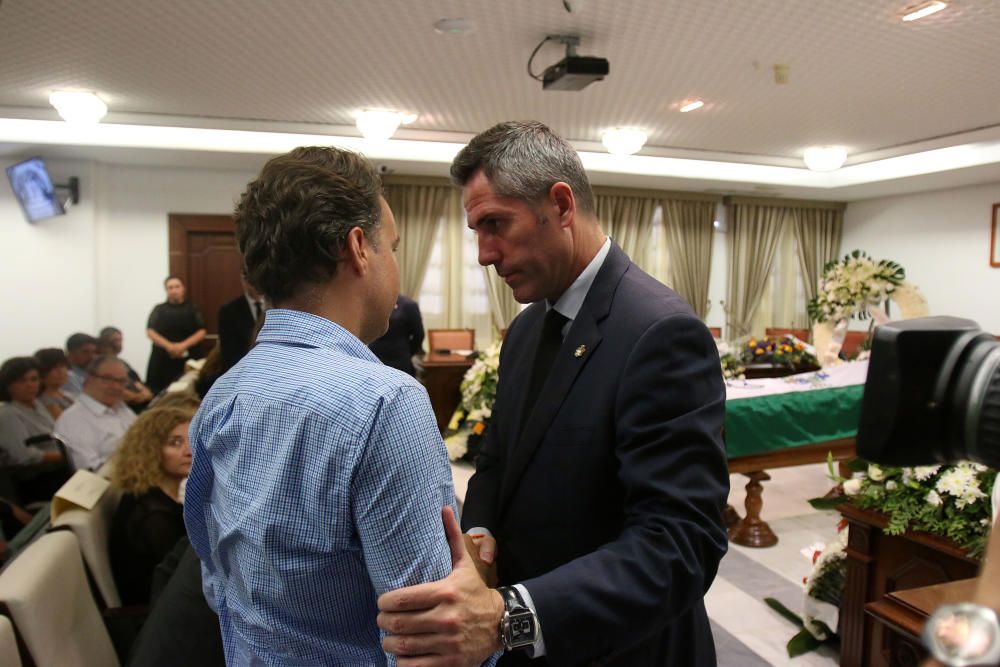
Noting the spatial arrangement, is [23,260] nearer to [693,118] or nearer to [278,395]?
[693,118]

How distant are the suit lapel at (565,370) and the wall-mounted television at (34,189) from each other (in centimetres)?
785

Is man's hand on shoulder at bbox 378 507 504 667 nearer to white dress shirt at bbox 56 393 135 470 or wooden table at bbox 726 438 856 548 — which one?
white dress shirt at bbox 56 393 135 470

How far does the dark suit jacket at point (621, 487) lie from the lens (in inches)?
39.5

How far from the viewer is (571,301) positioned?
134cm

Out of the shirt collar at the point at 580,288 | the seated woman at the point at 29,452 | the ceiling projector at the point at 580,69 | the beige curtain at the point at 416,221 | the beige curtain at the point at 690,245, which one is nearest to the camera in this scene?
the shirt collar at the point at 580,288

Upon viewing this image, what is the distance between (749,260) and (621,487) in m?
10.2

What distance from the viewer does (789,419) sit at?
407cm

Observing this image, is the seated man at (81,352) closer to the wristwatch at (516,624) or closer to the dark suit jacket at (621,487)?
the dark suit jacket at (621,487)

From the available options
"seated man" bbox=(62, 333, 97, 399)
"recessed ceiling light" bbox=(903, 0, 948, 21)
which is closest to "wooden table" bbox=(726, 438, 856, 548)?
"recessed ceiling light" bbox=(903, 0, 948, 21)

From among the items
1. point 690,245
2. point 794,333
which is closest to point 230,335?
point 690,245

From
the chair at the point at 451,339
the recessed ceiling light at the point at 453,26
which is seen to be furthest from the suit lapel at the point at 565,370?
the chair at the point at 451,339

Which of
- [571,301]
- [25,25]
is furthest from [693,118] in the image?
[571,301]

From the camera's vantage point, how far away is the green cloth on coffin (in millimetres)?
3918

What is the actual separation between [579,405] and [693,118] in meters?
5.63
